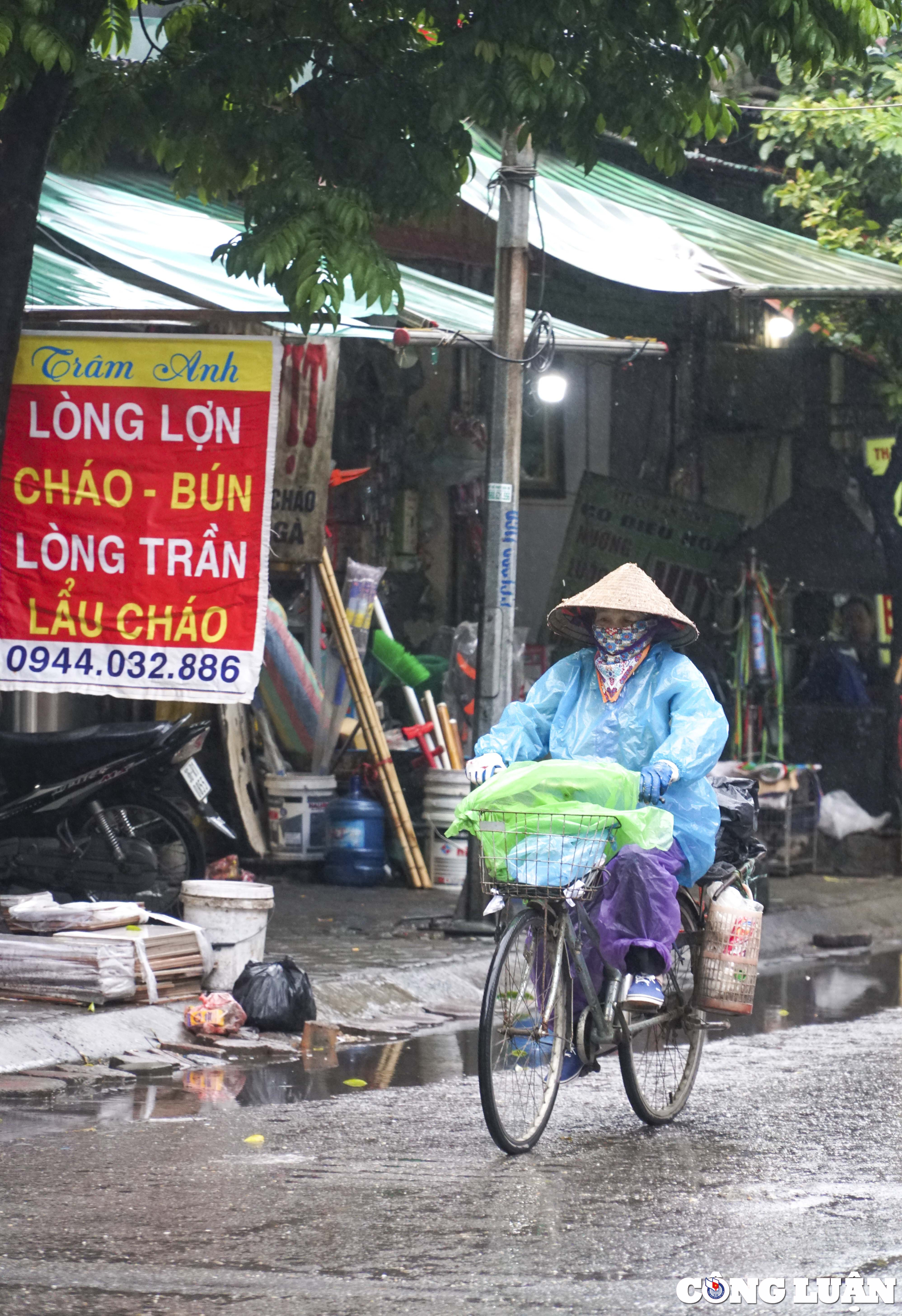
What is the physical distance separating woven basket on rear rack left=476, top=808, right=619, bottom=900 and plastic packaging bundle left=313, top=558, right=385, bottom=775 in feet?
20.5

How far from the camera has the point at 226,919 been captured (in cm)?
778

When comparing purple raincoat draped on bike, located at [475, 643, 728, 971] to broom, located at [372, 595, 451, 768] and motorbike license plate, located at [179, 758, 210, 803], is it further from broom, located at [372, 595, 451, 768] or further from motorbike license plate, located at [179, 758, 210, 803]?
broom, located at [372, 595, 451, 768]

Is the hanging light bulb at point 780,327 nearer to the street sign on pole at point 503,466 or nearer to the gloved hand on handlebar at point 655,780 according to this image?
the street sign on pole at point 503,466

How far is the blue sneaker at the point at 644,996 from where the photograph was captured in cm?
557

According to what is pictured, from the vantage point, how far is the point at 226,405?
808 cm

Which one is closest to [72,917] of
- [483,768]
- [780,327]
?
[483,768]

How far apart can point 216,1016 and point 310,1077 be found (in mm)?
732

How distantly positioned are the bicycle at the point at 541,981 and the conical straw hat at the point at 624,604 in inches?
34.1

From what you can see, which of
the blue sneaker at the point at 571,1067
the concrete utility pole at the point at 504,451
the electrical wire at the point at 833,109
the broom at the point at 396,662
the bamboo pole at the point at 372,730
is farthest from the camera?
the electrical wire at the point at 833,109

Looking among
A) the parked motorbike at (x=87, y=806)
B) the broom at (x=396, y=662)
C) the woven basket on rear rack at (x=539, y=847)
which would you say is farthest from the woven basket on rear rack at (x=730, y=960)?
the broom at (x=396, y=662)

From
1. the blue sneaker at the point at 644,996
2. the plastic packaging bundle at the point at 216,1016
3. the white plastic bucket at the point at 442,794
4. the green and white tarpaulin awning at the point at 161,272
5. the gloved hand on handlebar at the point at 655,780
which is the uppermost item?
the green and white tarpaulin awning at the point at 161,272

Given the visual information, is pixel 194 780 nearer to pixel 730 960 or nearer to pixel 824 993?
pixel 824 993

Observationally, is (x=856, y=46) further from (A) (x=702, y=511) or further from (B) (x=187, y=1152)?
(A) (x=702, y=511)

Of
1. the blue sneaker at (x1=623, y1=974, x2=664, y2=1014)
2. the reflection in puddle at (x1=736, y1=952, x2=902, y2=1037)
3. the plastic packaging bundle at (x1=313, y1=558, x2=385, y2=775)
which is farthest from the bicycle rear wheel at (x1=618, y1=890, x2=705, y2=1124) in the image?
the plastic packaging bundle at (x1=313, y1=558, x2=385, y2=775)
